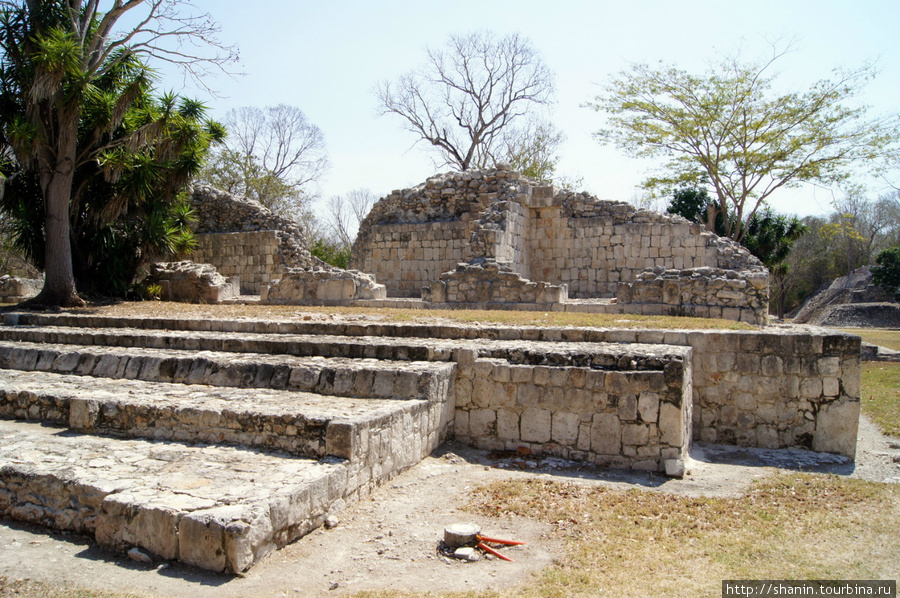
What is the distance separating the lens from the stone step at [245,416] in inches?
203

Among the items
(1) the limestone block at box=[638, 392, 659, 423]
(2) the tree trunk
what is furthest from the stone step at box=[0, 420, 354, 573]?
(2) the tree trunk

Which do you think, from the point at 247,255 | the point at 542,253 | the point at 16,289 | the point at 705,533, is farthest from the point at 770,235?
the point at 16,289

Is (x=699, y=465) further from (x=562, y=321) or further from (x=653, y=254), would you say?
(x=653, y=254)

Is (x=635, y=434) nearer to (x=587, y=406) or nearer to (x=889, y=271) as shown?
(x=587, y=406)

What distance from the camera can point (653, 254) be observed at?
591 inches

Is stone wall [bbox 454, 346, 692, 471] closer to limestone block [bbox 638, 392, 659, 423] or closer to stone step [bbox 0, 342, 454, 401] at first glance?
limestone block [bbox 638, 392, 659, 423]

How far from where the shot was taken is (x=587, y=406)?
6.40m

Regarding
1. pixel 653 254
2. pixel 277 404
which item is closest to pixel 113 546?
pixel 277 404

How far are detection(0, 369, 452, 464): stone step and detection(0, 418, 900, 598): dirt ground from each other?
437 millimetres

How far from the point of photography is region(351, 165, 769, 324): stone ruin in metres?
11.1

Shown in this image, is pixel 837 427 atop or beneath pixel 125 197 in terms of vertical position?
beneath

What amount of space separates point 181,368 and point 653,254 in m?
11.1

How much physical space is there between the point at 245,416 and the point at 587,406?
10.7 ft

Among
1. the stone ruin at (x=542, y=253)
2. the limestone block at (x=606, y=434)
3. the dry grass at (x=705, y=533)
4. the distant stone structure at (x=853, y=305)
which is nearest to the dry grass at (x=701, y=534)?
the dry grass at (x=705, y=533)
